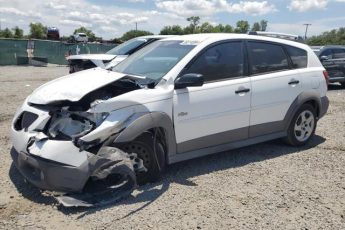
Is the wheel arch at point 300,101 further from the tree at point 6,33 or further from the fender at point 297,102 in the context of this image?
the tree at point 6,33

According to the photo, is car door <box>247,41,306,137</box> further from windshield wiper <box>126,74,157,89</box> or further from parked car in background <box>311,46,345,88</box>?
parked car in background <box>311,46,345,88</box>

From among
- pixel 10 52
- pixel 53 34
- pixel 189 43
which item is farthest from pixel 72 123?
pixel 53 34

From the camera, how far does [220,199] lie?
4211mm

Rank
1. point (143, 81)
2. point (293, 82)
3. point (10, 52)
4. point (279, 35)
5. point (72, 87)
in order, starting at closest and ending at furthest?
1. point (72, 87)
2. point (143, 81)
3. point (293, 82)
4. point (279, 35)
5. point (10, 52)

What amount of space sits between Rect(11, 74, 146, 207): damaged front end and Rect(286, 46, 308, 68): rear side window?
3178 mm

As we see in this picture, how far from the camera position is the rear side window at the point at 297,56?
600 centimetres

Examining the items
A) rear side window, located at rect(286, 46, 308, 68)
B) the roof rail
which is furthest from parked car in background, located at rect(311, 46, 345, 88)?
rear side window, located at rect(286, 46, 308, 68)

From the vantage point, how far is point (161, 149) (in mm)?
4484

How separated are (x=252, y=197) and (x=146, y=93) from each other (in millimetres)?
1681

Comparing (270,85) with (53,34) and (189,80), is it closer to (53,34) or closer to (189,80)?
(189,80)

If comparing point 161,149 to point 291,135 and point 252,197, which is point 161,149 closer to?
point 252,197

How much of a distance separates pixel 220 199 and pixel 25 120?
7.93 feet

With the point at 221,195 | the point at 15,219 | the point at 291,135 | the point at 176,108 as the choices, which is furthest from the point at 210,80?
the point at 15,219

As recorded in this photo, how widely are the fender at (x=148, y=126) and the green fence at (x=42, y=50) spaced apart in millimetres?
22732
